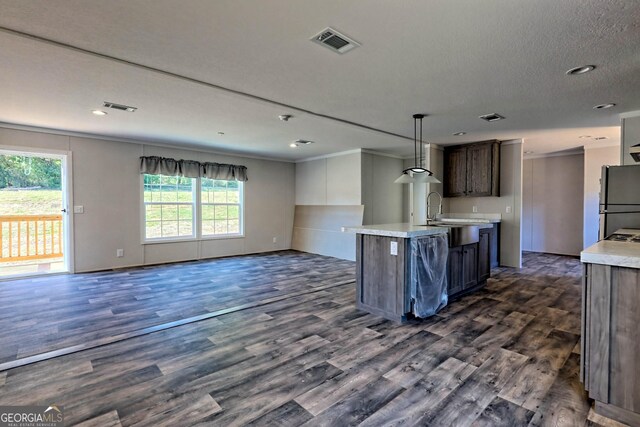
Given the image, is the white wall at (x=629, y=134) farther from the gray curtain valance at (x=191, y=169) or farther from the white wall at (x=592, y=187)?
the gray curtain valance at (x=191, y=169)

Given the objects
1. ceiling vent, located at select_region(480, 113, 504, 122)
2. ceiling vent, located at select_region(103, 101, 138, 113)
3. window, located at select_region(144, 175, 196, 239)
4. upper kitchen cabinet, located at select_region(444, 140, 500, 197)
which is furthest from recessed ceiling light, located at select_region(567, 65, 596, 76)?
window, located at select_region(144, 175, 196, 239)

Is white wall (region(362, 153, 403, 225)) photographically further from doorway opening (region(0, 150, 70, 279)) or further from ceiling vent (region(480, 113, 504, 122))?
doorway opening (region(0, 150, 70, 279))

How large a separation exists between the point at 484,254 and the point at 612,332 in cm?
302

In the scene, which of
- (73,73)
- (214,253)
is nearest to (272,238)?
(214,253)

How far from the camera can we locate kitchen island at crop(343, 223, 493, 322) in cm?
320

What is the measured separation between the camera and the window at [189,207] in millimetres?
6258

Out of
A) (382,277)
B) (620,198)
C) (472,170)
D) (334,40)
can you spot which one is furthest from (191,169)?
(620,198)

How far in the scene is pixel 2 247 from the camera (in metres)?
6.00

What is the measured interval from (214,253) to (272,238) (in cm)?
155

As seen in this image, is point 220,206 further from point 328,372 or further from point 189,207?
point 328,372

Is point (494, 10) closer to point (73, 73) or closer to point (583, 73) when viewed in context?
point (583, 73)

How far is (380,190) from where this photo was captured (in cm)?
725

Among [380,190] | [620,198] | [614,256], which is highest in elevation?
[380,190]

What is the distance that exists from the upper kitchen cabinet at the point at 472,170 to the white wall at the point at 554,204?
2635 mm
